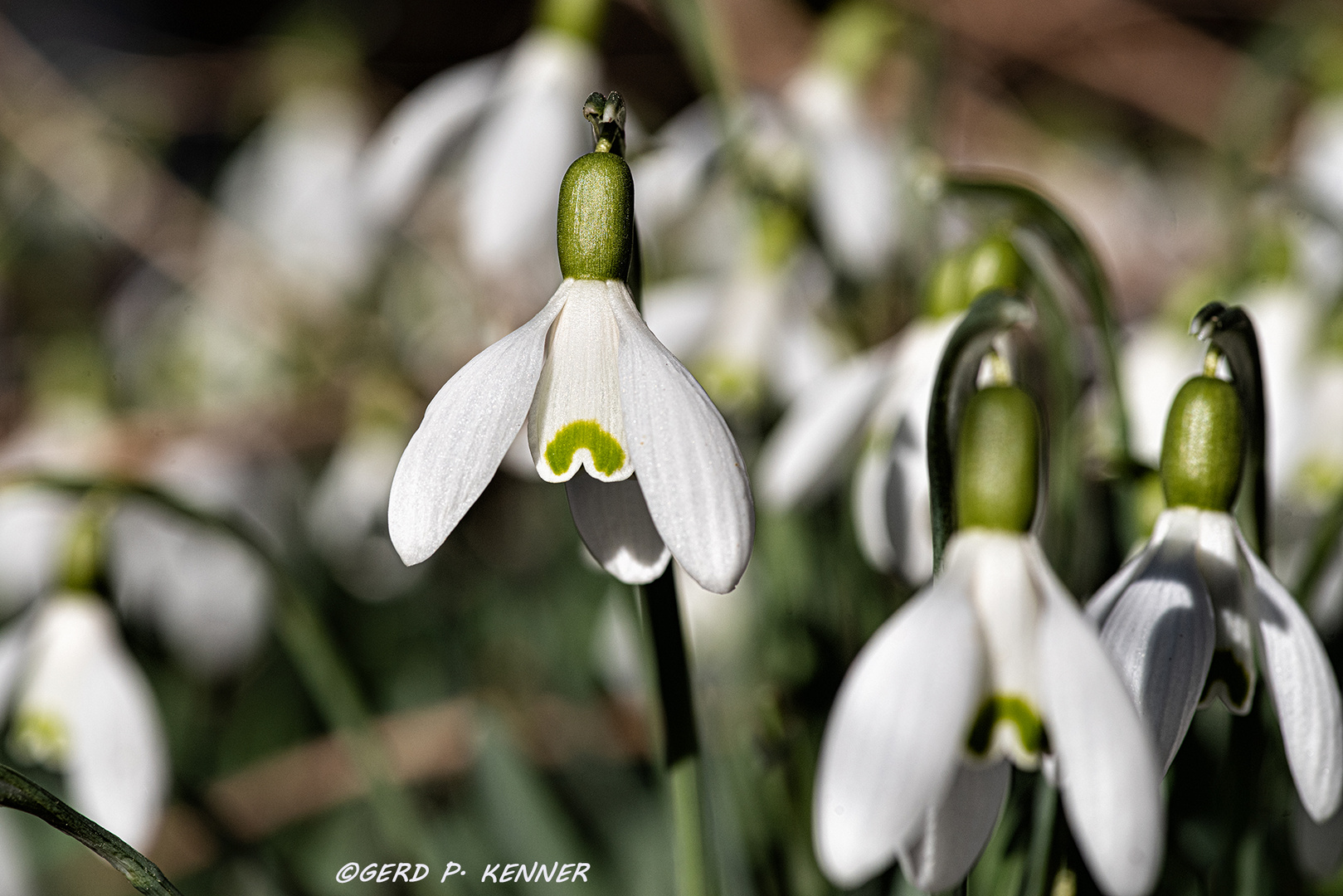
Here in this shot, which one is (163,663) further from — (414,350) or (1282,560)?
(1282,560)

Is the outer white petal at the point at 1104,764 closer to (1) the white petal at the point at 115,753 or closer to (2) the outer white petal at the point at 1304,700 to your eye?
(2) the outer white petal at the point at 1304,700

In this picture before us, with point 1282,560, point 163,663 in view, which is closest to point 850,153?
point 1282,560

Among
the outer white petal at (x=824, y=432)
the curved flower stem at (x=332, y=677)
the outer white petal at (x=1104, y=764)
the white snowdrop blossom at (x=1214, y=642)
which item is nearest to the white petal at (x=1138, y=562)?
the white snowdrop blossom at (x=1214, y=642)

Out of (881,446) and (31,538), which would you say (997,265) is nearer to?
(881,446)

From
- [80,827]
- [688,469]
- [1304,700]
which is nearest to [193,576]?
[80,827]

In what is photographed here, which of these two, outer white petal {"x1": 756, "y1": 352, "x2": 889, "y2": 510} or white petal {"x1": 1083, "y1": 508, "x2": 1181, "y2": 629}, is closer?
white petal {"x1": 1083, "y1": 508, "x2": 1181, "y2": 629}

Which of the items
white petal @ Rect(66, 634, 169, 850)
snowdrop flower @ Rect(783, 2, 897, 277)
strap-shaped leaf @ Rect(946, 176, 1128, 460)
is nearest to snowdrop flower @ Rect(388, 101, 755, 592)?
strap-shaped leaf @ Rect(946, 176, 1128, 460)

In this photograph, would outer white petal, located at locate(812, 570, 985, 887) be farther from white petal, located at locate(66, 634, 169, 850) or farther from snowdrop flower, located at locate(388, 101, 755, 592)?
white petal, located at locate(66, 634, 169, 850)
